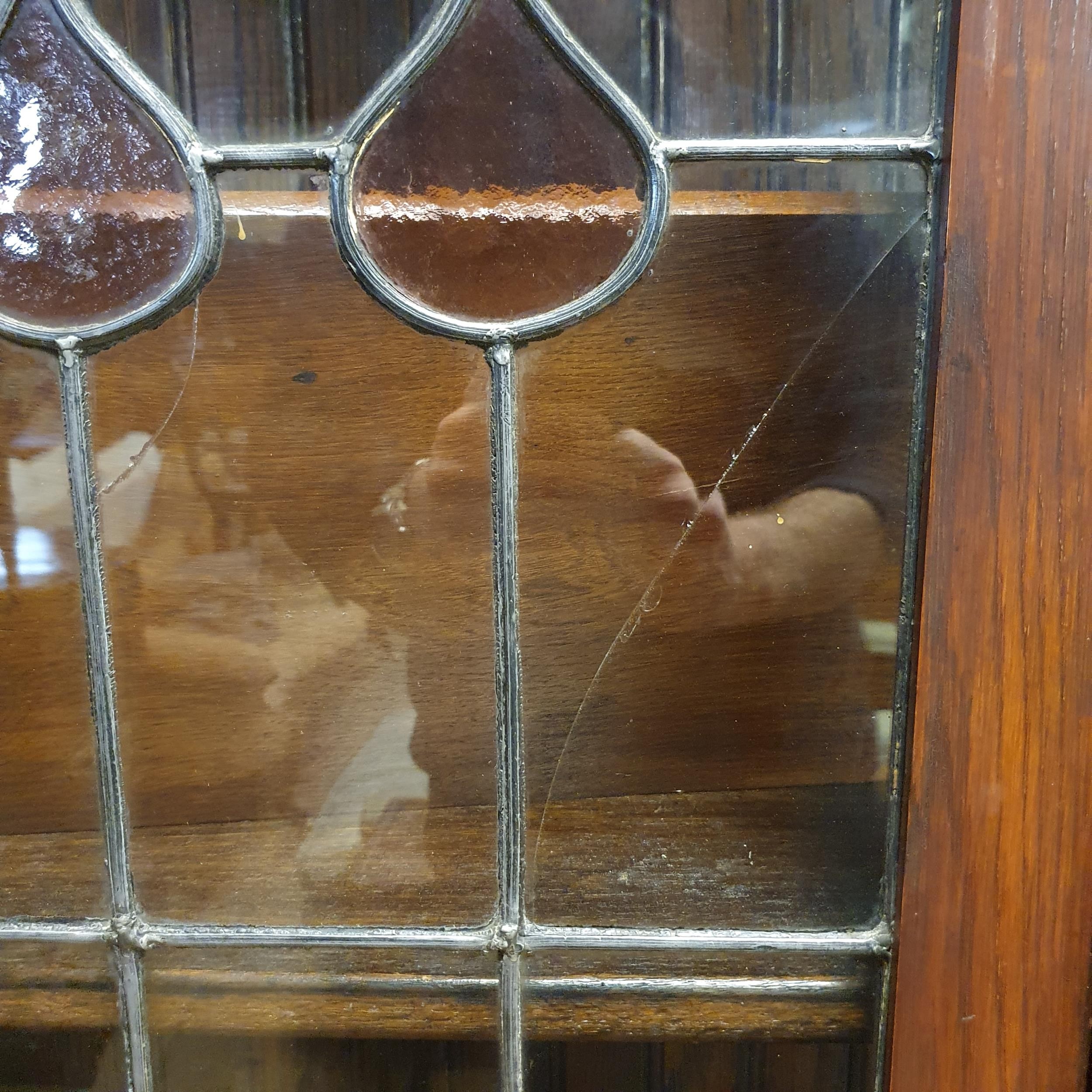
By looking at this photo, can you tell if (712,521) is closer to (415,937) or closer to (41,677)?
(415,937)

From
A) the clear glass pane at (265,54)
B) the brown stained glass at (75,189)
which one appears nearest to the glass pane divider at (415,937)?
the brown stained glass at (75,189)

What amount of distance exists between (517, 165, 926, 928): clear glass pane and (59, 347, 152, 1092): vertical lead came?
281 mm

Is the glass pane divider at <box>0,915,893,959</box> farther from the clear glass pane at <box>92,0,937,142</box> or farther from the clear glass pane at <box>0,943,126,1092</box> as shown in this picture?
the clear glass pane at <box>92,0,937,142</box>

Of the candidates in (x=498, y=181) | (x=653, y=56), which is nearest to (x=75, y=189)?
(x=498, y=181)

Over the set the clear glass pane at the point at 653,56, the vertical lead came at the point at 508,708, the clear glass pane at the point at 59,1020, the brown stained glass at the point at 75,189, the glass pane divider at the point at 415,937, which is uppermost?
the clear glass pane at the point at 653,56

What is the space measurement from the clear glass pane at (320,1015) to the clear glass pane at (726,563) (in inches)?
3.6

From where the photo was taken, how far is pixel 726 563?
0.53 meters

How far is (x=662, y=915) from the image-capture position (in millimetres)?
558

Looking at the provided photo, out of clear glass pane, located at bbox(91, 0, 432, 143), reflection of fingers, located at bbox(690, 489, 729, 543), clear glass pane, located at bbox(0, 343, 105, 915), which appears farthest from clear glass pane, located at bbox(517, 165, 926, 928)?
clear glass pane, located at bbox(0, 343, 105, 915)

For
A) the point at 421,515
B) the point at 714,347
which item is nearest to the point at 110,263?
the point at 421,515

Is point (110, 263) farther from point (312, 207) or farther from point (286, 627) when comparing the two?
point (286, 627)

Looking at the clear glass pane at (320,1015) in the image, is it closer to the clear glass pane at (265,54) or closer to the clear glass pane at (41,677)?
the clear glass pane at (41,677)

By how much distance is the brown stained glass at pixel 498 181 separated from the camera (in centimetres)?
50

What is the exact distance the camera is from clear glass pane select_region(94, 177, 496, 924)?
1.70ft
